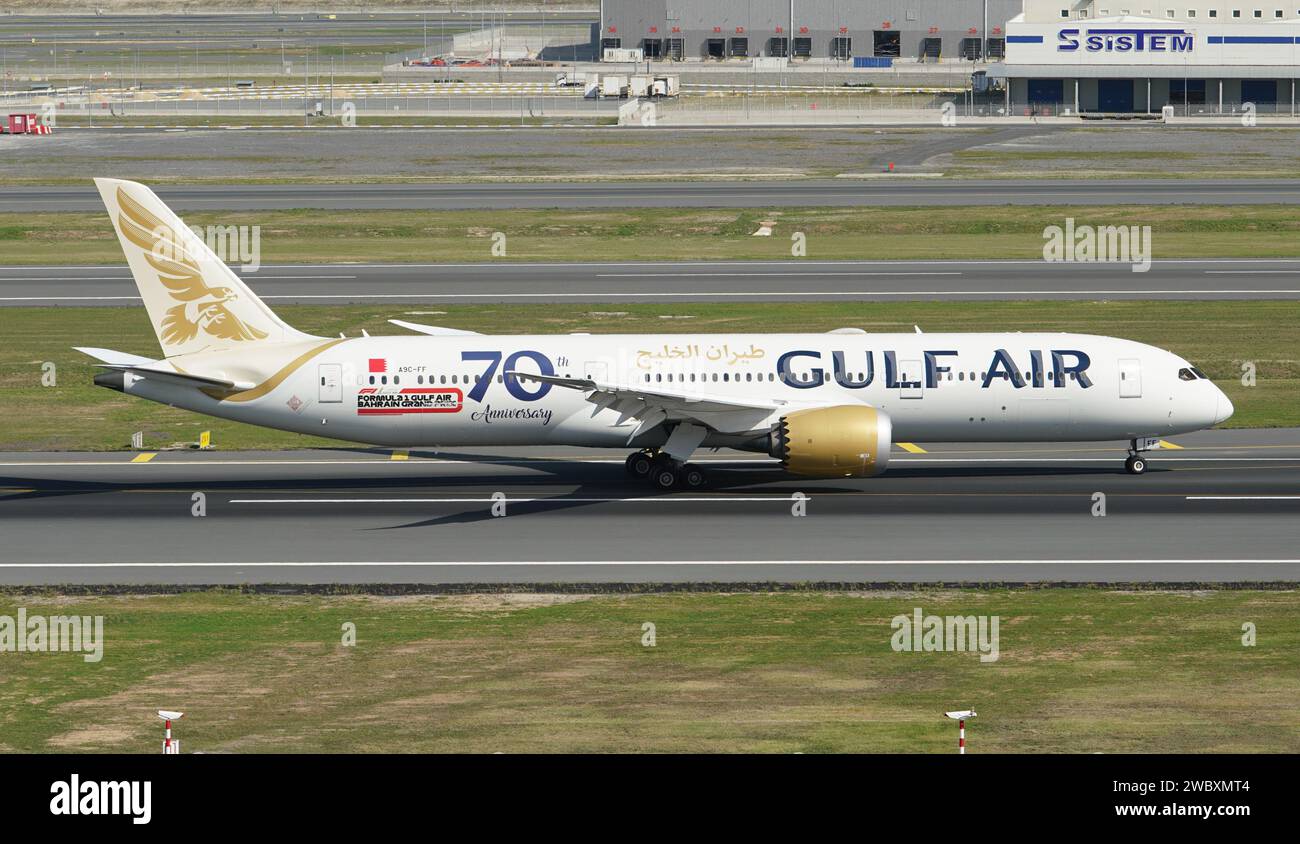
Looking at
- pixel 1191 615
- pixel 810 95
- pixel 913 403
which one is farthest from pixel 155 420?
pixel 810 95

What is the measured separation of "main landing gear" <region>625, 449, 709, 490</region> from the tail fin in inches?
460

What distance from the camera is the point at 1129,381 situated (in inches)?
1837

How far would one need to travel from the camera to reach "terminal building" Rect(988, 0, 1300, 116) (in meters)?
170

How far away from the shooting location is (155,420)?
5759 cm

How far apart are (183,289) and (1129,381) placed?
90.5 feet

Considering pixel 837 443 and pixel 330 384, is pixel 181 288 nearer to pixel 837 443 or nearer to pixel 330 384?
pixel 330 384

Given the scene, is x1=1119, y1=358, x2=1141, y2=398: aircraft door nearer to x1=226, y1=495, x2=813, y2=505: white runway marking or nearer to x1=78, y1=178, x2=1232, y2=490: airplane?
x1=78, y1=178, x2=1232, y2=490: airplane

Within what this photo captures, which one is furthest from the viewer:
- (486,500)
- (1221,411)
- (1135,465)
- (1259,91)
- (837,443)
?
(1259,91)

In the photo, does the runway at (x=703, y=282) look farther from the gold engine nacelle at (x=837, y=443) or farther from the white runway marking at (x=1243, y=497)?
the gold engine nacelle at (x=837, y=443)

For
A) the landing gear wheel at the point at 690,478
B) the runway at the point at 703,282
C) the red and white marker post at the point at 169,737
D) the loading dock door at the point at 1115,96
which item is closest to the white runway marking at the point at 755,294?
the runway at the point at 703,282

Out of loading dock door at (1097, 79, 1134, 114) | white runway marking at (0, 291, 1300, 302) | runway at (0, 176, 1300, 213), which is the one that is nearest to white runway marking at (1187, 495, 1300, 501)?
white runway marking at (0, 291, 1300, 302)

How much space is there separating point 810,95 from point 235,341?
15363 centimetres

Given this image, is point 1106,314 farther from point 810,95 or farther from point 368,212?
point 810,95

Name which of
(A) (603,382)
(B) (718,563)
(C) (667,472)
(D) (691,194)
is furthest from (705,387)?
(D) (691,194)
